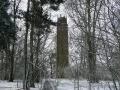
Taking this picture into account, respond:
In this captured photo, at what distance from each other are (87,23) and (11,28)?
12028 millimetres

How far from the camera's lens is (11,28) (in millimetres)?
18359

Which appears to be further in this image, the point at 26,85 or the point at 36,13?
the point at 36,13

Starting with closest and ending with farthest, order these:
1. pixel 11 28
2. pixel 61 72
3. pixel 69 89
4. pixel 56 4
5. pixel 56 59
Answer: pixel 11 28 → pixel 69 89 → pixel 56 4 → pixel 61 72 → pixel 56 59

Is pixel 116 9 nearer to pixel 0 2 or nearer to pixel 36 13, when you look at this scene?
pixel 0 2

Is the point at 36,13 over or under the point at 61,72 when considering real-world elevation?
over

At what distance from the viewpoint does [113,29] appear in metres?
4.91

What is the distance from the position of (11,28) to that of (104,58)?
13.4m

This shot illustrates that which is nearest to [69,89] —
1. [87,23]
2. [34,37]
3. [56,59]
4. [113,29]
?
[34,37]

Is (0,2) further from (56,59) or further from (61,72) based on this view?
(56,59)

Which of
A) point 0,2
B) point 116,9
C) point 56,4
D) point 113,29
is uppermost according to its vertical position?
point 56,4

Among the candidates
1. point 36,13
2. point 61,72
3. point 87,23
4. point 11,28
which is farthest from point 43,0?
point 87,23

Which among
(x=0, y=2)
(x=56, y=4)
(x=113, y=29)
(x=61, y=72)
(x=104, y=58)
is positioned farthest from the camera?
(x=61, y=72)

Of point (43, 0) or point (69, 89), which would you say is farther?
point (43, 0)

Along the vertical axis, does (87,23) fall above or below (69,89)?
above
